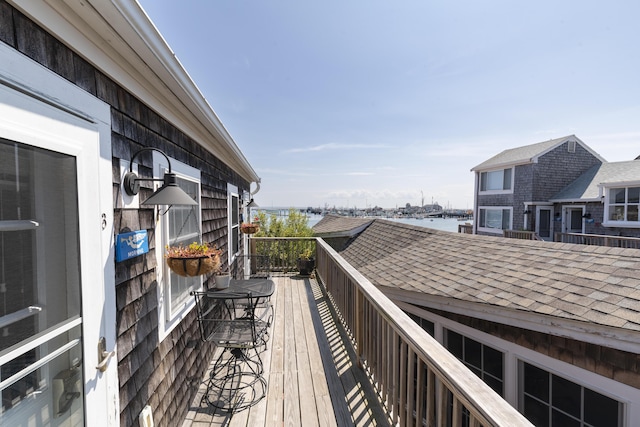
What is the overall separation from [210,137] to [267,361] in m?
2.48

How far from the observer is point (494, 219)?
1598 centimetres

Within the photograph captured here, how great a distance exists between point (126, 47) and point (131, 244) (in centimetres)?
101

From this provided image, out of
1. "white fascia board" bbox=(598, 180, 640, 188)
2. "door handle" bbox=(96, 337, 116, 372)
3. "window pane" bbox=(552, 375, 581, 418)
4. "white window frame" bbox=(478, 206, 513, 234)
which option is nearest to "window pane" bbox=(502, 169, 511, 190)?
"white window frame" bbox=(478, 206, 513, 234)

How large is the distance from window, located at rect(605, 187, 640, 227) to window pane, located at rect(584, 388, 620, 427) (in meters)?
11.6

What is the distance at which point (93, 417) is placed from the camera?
1313 mm

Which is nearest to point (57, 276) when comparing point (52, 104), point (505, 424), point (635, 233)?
point (52, 104)

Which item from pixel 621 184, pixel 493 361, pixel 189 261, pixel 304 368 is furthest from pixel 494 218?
pixel 189 261

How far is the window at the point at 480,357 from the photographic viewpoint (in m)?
3.84

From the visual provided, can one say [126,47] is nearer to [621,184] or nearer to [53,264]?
[53,264]

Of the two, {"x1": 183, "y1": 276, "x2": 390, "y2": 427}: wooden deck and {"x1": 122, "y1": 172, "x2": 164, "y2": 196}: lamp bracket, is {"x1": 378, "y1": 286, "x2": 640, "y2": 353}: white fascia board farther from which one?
{"x1": 122, "y1": 172, "x2": 164, "y2": 196}: lamp bracket

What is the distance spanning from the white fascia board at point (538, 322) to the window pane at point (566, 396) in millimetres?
617

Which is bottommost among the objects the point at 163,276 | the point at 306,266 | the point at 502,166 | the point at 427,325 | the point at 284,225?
the point at 427,325

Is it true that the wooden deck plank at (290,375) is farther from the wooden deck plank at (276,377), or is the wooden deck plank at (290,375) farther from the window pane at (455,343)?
the window pane at (455,343)

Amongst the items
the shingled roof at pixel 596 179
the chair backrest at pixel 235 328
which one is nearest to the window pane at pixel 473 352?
the chair backrest at pixel 235 328
